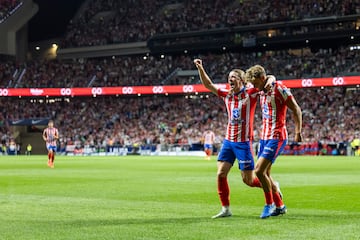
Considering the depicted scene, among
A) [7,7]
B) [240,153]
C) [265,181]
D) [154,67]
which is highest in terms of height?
[7,7]

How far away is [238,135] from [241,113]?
0.40 meters

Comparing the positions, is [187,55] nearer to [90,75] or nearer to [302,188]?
[90,75]

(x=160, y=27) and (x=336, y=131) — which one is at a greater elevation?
(x=160, y=27)

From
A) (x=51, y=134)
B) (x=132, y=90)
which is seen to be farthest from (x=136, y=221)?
(x=132, y=90)

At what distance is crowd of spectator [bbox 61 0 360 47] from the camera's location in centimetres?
6625

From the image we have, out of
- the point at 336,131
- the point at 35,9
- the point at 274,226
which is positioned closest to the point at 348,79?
the point at 336,131

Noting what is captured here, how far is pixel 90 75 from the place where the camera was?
75.6 m

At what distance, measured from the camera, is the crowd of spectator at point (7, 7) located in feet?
252

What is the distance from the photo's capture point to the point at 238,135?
36.4 ft

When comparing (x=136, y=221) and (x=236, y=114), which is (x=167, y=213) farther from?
(x=236, y=114)

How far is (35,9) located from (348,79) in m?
40.8

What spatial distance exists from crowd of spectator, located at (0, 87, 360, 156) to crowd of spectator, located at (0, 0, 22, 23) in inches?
394

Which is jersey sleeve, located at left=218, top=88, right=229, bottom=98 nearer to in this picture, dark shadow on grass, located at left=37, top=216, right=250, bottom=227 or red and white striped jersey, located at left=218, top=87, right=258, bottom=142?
red and white striped jersey, located at left=218, top=87, right=258, bottom=142

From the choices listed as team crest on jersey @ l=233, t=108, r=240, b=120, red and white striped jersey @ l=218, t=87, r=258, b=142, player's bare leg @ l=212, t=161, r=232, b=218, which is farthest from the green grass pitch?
team crest on jersey @ l=233, t=108, r=240, b=120
